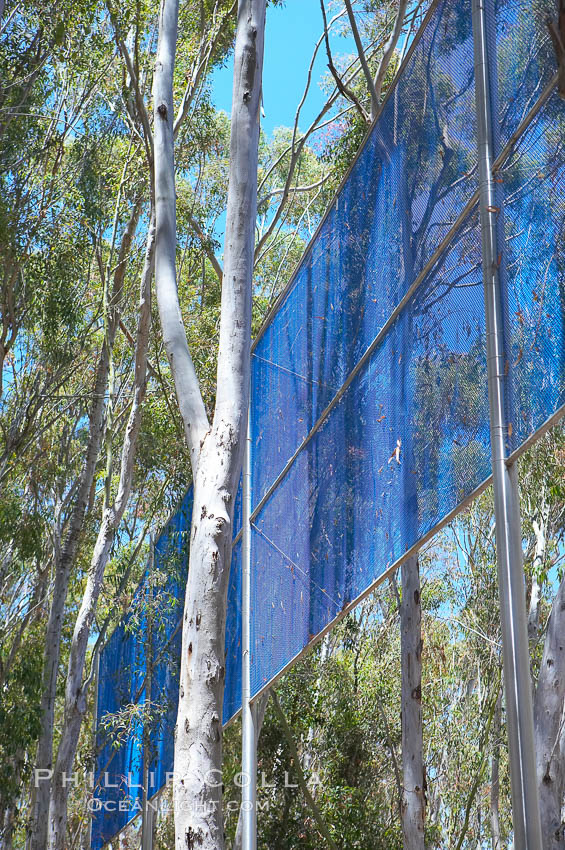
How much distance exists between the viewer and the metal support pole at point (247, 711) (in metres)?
4.86

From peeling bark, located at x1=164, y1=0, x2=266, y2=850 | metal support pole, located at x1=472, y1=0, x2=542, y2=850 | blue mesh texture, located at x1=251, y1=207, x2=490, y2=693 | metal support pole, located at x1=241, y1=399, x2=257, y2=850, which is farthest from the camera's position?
metal support pole, located at x1=241, y1=399, x2=257, y2=850

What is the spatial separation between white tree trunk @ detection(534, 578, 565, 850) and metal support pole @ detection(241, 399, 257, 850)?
59.2 inches

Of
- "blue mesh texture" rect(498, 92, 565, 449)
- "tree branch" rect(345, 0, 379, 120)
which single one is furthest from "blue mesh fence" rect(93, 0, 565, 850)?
"tree branch" rect(345, 0, 379, 120)

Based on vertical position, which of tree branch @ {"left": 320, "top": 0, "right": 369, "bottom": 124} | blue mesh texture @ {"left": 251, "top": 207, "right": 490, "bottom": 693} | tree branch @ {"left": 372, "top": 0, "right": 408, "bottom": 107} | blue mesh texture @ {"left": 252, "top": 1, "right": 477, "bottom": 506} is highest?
tree branch @ {"left": 372, "top": 0, "right": 408, "bottom": 107}

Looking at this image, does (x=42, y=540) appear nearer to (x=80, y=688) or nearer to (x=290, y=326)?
(x=80, y=688)

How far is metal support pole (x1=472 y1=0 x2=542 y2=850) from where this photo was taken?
2305 millimetres

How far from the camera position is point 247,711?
540cm

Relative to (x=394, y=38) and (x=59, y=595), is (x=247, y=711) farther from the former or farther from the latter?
(x=394, y=38)

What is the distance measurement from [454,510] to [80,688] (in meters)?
7.16

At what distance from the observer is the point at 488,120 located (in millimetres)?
2963

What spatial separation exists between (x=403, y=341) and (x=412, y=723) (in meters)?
4.02

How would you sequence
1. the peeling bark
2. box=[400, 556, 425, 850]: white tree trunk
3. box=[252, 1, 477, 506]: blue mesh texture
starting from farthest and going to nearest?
box=[400, 556, 425, 850]: white tree trunk, the peeling bark, box=[252, 1, 477, 506]: blue mesh texture

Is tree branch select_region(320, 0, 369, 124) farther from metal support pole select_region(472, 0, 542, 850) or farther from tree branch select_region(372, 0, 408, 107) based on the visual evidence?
metal support pole select_region(472, 0, 542, 850)

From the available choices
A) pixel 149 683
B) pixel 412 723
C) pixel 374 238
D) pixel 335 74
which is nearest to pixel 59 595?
pixel 149 683
